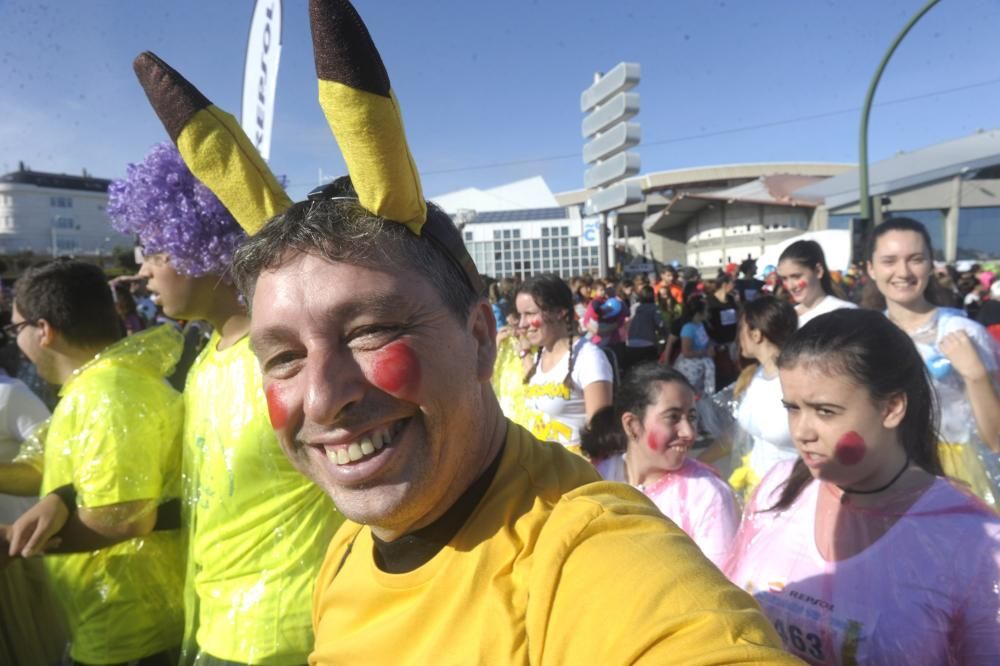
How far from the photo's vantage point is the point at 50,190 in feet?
187

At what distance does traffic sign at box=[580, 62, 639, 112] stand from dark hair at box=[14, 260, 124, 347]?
7.17 metres

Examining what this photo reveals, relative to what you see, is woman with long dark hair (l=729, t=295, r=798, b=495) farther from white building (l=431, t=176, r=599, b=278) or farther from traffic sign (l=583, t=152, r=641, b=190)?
white building (l=431, t=176, r=599, b=278)

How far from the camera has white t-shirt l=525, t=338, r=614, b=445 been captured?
11.8 ft

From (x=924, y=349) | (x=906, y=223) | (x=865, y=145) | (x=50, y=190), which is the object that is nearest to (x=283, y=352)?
(x=924, y=349)

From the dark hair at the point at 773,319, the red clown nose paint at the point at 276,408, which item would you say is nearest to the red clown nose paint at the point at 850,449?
the red clown nose paint at the point at 276,408

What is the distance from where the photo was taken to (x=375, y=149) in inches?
37.9

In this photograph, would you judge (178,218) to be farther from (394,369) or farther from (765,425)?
(765,425)

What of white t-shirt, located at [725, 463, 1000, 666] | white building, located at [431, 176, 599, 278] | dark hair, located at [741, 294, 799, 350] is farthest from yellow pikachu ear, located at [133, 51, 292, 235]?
white building, located at [431, 176, 599, 278]

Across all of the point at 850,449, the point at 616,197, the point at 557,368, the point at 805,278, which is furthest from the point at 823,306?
the point at 616,197

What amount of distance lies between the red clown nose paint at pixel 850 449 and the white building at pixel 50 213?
57880mm

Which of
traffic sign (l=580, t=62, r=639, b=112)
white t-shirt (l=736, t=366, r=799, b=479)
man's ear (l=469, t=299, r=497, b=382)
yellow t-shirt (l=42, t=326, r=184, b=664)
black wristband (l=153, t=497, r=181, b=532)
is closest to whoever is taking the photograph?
man's ear (l=469, t=299, r=497, b=382)

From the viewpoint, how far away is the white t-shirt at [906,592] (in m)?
1.41

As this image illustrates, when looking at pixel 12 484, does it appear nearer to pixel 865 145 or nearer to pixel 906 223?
pixel 906 223

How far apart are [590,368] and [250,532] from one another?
6.73ft
